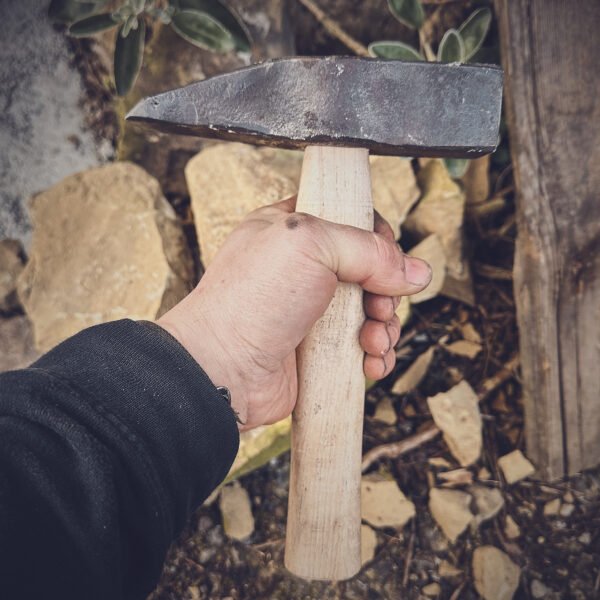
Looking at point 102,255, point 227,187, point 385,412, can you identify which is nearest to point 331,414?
point 385,412

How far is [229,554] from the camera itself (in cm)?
139

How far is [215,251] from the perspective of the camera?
1.50 meters

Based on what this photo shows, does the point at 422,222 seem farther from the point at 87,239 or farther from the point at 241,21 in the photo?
the point at 87,239

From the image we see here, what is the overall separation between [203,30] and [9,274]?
1.09 meters

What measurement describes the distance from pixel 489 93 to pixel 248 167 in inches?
30.4

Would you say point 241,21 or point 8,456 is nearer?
point 8,456

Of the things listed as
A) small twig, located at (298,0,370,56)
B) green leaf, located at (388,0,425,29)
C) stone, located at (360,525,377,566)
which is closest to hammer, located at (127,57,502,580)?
stone, located at (360,525,377,566)

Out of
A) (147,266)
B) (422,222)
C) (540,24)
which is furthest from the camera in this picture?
(422,222)

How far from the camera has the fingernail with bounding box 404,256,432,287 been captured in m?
1.14

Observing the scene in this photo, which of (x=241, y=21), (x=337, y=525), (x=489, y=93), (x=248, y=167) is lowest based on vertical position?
(x=337, y=525)

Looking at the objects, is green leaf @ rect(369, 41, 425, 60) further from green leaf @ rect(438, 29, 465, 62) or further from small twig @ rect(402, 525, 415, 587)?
small twig @ rect(402, 525, 415, 587)

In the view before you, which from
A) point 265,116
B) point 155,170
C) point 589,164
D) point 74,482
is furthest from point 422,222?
point 74,482

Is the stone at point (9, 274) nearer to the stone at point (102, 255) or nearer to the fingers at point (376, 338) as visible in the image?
the stone at point (102, 255)

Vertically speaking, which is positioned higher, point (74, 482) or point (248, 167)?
point (248, 167)
